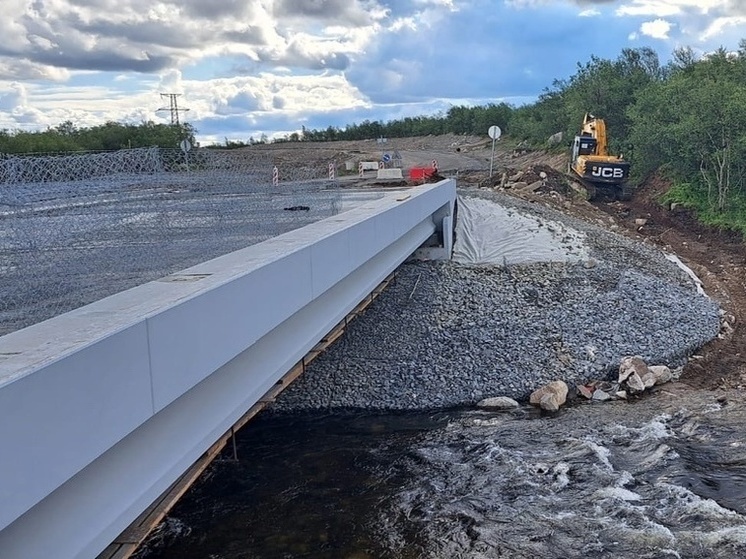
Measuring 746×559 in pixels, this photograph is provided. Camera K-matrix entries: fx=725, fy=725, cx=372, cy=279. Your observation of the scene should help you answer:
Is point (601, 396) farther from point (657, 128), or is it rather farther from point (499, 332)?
point (657, 128)

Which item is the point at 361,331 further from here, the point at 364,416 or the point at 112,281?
the point at 112,281

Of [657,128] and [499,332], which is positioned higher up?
[657,128]

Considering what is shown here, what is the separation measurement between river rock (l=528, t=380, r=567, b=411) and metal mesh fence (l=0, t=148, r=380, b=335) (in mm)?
5519

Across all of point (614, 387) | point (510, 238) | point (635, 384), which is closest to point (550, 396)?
point (614, 387)

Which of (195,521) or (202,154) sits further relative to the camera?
(202,154)

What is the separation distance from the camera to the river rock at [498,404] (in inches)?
568

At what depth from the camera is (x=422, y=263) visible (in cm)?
2138

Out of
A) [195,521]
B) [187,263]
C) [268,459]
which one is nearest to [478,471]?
[268,459]

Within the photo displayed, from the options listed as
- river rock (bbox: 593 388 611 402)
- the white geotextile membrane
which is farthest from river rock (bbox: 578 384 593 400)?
the white geotextile membrane

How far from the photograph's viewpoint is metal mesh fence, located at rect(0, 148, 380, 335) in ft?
24.0

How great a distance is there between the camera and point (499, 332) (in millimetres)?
17141

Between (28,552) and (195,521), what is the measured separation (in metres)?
6.53

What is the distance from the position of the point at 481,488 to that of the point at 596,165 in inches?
977

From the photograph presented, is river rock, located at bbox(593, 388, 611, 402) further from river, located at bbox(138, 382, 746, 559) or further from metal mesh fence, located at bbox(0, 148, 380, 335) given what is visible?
metal mesh fence, located at bbox(0, 148, 380, 335)
